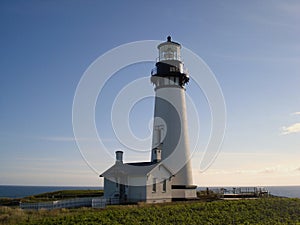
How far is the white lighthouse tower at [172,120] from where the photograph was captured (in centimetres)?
2850

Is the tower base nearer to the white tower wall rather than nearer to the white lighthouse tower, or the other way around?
the white lighthouse tower

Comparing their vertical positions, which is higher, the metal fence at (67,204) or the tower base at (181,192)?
the tower base at (181,192)

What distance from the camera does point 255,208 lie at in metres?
24.9

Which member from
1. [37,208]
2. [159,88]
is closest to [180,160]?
[159,88]

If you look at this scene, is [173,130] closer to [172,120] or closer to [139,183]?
[172,120]

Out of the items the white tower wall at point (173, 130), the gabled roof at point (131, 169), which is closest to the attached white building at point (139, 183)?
the gabled roof at point (131, 169)

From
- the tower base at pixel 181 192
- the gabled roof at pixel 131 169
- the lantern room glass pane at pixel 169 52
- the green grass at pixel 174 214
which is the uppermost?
the lantern room glass pane at pixel 169 52

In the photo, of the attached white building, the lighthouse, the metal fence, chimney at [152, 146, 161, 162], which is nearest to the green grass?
the metal fence

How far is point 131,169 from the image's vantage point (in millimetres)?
27641

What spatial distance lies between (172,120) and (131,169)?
18.6 feet

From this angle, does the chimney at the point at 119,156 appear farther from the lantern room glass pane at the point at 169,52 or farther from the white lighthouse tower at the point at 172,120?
the lantern room glass pane at the point at 169,52

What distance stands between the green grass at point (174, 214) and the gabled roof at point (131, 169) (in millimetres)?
4104

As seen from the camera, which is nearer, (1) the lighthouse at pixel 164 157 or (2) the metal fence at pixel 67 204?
(2) the metal fence at pixel 67 204

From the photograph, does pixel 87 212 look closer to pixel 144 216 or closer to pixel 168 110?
pixel 144 216
